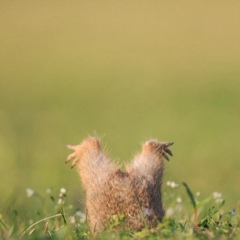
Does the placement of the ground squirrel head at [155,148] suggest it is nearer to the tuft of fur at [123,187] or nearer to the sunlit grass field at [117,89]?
the tuft of fur at [123,187]

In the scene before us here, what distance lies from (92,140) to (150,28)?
86.3 feet

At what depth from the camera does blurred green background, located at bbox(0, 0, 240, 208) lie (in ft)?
39.8

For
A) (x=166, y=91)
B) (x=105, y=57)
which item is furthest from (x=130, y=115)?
(x=105, y=57)

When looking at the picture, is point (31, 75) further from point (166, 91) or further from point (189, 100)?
point (189, 100)

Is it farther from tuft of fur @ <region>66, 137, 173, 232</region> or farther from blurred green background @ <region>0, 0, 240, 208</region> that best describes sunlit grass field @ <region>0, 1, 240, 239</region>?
tuft of fur @ <region>66, 137, 173, 232</region>

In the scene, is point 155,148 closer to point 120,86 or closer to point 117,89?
point 117,89

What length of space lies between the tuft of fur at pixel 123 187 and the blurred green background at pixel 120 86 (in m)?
0.53

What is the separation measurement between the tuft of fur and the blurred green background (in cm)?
53

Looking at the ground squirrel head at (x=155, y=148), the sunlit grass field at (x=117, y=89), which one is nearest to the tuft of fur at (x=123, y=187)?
the ground squirrel head at (x=155, y=148)

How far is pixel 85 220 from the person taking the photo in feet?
20.0

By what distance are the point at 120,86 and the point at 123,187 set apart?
16231 mm

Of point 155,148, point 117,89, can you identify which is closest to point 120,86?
point 117,89

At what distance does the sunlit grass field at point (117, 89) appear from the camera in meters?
11.6

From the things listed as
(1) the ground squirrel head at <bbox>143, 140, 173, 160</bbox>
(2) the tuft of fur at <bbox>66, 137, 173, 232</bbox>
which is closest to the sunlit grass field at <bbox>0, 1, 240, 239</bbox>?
(2) the tuft of fur at <bbox>66, 137, 173, 232</bbox>
